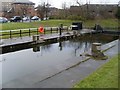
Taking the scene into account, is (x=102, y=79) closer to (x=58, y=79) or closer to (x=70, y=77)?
(x=70, y=77)

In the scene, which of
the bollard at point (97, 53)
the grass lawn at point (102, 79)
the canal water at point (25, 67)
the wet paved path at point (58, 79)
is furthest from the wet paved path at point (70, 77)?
the bollard at point (97, 53)

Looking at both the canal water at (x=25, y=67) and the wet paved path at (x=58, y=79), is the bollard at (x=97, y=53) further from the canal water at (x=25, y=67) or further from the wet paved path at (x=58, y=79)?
the wet paved path at (x=58, y=79)

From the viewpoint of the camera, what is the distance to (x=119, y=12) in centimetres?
5266

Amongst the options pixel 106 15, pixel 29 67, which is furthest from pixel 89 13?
pixel 29 67

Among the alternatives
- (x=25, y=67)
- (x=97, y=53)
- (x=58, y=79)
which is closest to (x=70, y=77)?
(x=58, y=79)

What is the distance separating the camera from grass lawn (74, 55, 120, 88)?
8383mm

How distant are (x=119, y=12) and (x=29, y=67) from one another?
1698 inches

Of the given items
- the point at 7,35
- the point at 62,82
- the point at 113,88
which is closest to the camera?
the point at 113,88

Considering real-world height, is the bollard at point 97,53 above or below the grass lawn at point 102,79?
above

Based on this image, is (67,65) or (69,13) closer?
(67,65)

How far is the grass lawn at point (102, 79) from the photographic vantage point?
838 cm

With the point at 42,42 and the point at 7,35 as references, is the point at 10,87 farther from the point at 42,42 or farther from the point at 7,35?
the point at 7,35

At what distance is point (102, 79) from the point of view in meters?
9.18

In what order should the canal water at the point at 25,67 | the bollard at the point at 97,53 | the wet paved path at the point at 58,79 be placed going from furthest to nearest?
the bollard at the point at 97,53 < the canal water at the point at 25,67 < the wet paved path at the point at 58,79
